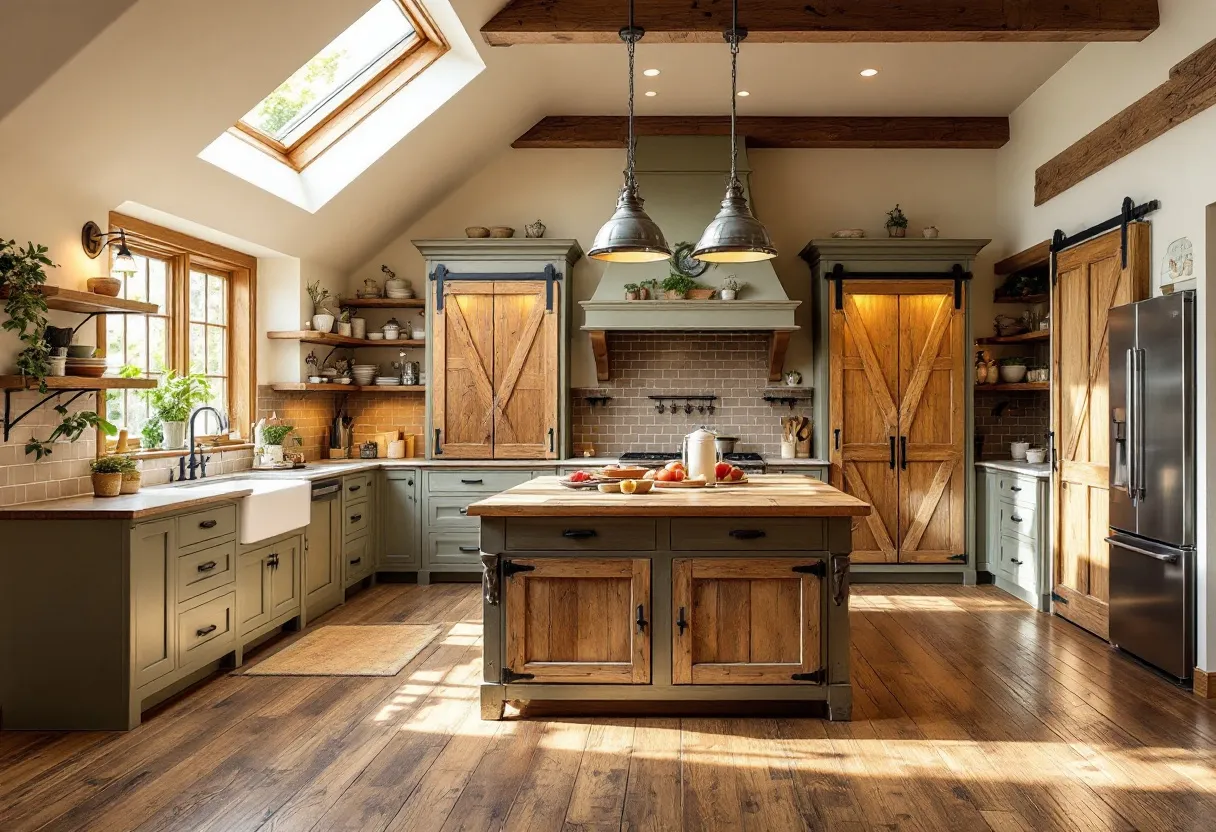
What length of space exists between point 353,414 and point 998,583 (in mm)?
5301

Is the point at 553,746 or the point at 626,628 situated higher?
the point at 626,628

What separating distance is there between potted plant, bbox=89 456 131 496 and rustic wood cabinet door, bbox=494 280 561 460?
9.66 feet

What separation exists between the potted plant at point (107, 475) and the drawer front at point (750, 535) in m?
2.69

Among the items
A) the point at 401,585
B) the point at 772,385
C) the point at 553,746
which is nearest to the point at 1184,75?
the point at 772,385

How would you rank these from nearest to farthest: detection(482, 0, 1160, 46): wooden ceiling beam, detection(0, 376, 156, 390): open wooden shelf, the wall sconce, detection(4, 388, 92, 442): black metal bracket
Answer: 1. detection(0, 376, 156, 390): open wooden shelf
2. detection(4, 388, 92, 442): black metal bracket
3. the wall sconce
4. detection(482, 0, 1160, 46): wooden ceiling beam

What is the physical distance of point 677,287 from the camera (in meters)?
6.76

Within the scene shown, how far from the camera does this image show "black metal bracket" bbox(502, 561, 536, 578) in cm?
380

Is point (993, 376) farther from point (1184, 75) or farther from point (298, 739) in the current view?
point (298, 739)

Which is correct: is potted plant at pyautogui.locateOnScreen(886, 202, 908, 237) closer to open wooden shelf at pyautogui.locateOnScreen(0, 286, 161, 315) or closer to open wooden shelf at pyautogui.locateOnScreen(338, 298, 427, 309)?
open wooden shelf at pyautogui.locateOnScreen(338, 298, 427, 309)

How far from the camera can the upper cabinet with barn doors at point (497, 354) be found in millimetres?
6879

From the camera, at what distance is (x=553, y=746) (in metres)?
3.54

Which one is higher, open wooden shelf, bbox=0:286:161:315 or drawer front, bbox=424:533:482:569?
open wooden shelf, bbox=0:286:161:315

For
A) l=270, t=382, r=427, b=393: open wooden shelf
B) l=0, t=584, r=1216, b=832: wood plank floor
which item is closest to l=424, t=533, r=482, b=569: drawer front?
l=270, t=382, r=427, b=393: open wooden shelf

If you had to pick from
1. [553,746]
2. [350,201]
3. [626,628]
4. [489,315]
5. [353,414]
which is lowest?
[553,746]
